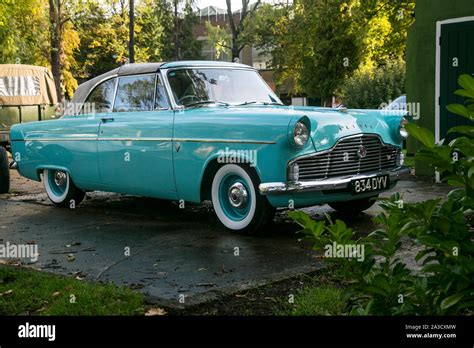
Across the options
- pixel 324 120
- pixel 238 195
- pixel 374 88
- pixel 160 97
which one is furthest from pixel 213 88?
pixel 374 88

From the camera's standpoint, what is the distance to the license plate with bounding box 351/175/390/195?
6055 millimetres

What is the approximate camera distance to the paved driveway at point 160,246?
4590mm

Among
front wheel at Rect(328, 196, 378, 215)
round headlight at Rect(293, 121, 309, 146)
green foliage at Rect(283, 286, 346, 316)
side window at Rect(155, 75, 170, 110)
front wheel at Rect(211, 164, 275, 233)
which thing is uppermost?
side window at Rect(155, 75, 170, 110)

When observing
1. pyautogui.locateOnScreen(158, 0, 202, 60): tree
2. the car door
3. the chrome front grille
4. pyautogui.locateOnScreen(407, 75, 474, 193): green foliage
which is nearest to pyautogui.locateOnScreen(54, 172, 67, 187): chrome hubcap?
the car door

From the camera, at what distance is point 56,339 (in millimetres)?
2254

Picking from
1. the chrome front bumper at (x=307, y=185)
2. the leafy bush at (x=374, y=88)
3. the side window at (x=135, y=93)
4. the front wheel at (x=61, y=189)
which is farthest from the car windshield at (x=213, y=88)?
the leafy bush at (x=374, y=88)

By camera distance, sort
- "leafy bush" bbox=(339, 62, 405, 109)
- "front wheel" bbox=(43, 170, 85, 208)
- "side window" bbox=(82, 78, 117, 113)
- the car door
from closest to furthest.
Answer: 1. the car door
2. "side window" bbox=(82, 78, 117, 113)
3. "front wheel" bbox=(43, 170, 85, 208)
4. "leafy bush" bbox=(339, 62, 405, 109)

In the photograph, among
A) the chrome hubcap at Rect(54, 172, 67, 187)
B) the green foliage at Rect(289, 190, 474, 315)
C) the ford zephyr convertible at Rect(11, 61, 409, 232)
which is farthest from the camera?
the chrome hubcap at Rect(54, 172, 67, 187)

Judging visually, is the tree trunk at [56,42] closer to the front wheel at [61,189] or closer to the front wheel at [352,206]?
the front wheel at [61,189]

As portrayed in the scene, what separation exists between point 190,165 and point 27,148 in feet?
11.5

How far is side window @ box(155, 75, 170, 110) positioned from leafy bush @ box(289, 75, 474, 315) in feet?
15.2

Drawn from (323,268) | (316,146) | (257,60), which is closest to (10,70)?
(316,146)

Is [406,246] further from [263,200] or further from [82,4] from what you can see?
[82,4]

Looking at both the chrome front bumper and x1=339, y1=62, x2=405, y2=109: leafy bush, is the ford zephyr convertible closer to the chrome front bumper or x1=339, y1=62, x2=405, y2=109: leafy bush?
the chrome front bumper
